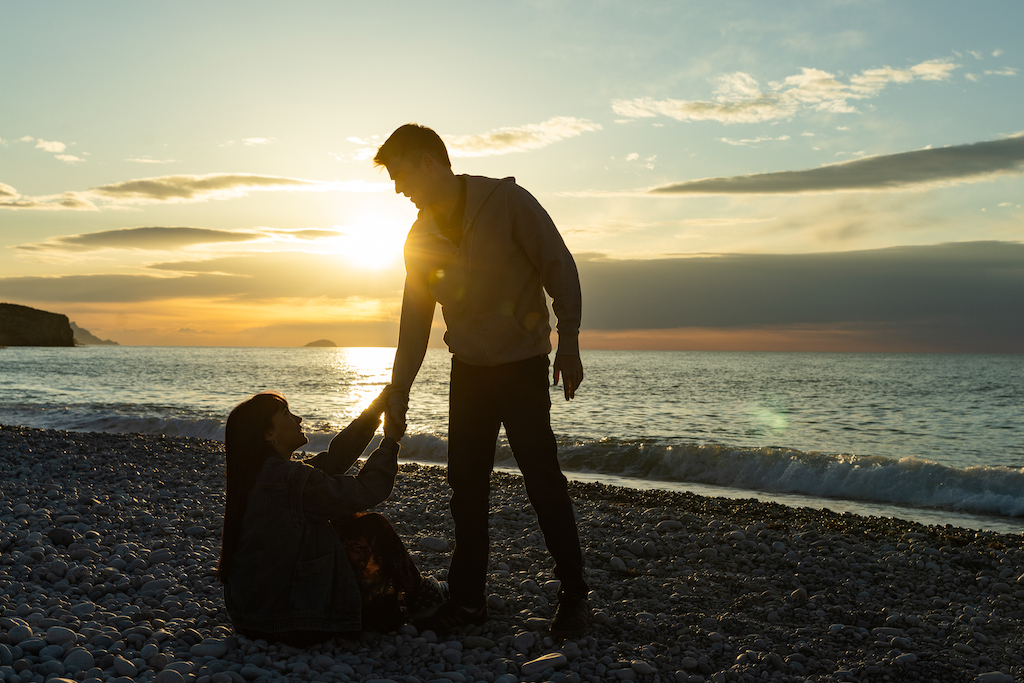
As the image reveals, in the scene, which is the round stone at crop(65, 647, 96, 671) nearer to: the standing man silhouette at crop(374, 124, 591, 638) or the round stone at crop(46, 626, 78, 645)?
the round stone at crop(46, 626, 78, 645)

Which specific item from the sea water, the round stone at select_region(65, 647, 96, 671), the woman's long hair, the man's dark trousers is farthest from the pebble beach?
the sea water

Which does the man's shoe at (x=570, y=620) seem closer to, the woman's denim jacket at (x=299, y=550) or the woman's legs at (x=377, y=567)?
the woman's legs at (x=377, y=567)

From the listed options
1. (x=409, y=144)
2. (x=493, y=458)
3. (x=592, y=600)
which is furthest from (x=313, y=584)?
(x=409, y=144)

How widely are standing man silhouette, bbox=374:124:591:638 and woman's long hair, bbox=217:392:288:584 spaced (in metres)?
0.62

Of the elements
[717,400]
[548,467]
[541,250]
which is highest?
[541,250]

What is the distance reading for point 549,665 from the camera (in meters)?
3.05

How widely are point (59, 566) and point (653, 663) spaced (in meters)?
3.70

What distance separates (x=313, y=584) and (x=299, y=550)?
0.19 metres

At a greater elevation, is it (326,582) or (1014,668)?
(326,582)

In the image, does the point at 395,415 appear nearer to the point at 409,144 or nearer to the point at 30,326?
the point at 409,144

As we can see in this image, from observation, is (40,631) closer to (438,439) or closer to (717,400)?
(438,439)

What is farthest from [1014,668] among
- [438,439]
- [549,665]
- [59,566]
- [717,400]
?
[717,400]

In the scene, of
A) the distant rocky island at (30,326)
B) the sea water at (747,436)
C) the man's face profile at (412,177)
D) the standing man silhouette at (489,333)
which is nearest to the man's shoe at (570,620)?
the standing man silhouette at (489,333)

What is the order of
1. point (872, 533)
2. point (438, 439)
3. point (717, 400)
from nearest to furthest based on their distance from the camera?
point (872, 533), point (438, 439), point (717, 400)
